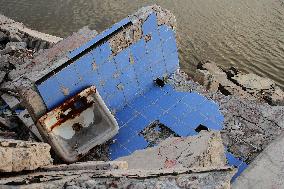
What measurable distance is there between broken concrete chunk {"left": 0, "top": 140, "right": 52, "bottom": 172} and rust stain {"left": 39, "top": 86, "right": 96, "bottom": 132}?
2.70m

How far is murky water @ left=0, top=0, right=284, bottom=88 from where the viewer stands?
38.2 feet

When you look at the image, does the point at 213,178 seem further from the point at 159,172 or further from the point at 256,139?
the point at 256,139

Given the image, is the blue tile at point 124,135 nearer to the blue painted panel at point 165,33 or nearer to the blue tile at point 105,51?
the blue tile at point 105,51

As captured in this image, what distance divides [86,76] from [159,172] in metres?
3.98

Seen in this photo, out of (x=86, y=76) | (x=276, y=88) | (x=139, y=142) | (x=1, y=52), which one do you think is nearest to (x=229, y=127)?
(x=139, y=142)

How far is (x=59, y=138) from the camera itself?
6160 mm

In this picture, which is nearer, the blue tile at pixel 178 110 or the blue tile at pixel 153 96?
the blue tile at pixel 178 110

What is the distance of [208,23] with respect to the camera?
1295 centimetres

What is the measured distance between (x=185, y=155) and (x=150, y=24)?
3.02 m

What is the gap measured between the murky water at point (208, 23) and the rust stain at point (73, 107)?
5.71 m

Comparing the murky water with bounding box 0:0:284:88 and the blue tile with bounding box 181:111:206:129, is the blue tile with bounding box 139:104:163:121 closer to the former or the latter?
the blue tile with bounding box 181:111:206:129

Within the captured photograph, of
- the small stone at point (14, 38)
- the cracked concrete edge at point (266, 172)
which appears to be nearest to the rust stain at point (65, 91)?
the cracked concrete edge at point (266, 172)

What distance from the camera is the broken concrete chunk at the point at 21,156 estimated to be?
281 cm

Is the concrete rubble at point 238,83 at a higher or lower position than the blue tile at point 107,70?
lower
